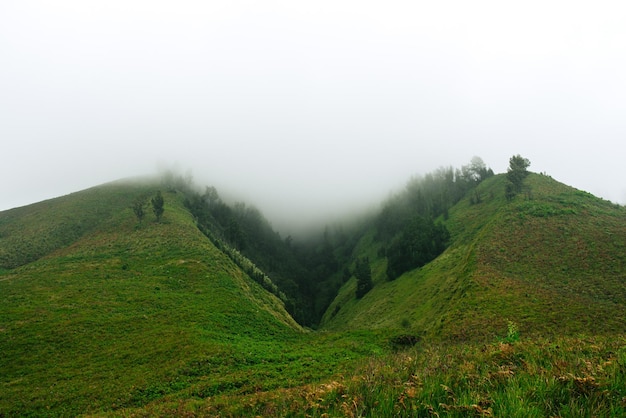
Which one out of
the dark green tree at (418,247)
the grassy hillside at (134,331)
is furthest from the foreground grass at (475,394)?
the dark green tree at (418,247)

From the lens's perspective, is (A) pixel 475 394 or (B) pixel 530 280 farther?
(B) pixel 530 280

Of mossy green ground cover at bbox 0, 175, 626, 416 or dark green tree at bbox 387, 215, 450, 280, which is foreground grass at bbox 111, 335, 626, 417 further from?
dark green tree at bbox 387, 215, 450, 280

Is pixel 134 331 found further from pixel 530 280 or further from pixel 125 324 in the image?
pixel 530 280

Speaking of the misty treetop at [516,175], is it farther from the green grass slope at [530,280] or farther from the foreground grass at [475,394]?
the foreground grass at [475,394]

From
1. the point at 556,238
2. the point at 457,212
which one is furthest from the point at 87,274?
the point at 457,212

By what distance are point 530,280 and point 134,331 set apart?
47.0 m

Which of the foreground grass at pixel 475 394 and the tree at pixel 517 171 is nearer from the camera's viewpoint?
the foreground grass at pixel 475 394

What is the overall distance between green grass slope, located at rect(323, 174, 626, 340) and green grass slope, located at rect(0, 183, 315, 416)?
66.2ft

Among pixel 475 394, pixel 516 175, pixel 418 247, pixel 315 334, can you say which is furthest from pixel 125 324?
pixel 516 175

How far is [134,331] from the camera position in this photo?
33219 millimetres

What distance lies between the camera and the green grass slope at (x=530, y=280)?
32562 millimetres

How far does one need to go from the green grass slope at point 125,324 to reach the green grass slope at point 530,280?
66.2ft

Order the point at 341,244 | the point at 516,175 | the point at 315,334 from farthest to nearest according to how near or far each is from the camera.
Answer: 1. the point at 341,244
2. the point at 516,175
3. the point at 315,334

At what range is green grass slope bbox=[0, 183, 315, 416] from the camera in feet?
74.1
